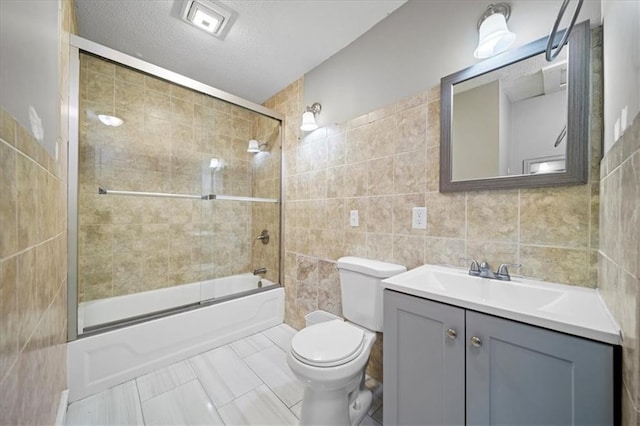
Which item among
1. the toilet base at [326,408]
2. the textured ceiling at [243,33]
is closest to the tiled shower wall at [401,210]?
the textured ceiling at [243,33]

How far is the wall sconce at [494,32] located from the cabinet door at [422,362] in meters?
1.23

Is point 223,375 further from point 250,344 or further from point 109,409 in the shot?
point 109,409

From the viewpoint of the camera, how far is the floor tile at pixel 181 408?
1.31 meters

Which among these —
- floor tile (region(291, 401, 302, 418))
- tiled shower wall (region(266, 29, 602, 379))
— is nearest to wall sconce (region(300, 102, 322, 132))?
tiled shower wall (region(266, 29, 602, 379))

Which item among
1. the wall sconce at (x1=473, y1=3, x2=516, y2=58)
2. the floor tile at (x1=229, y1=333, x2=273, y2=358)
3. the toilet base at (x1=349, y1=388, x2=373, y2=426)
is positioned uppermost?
the wall sconce at (x1=473, y1=3, x2=516, y2=58)

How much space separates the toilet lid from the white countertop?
15.2 inches

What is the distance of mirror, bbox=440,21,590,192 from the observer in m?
1.01

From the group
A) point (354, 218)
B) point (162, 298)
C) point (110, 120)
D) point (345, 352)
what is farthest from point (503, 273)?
point (110, 120)

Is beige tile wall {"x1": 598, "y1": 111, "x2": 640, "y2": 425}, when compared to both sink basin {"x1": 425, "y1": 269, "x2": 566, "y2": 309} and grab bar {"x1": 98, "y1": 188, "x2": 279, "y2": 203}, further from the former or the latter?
grab bar {"x1": 98, "y1": 188, "x2": 279, "y2": 203}

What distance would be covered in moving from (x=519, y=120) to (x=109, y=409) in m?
2.63

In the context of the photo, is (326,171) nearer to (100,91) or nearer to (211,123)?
(211,123)

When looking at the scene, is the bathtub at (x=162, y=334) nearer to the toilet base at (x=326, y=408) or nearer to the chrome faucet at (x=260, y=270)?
the chrome faucet at (x=260, y=270)

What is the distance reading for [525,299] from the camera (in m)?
1.05

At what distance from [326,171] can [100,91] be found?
179 cm
